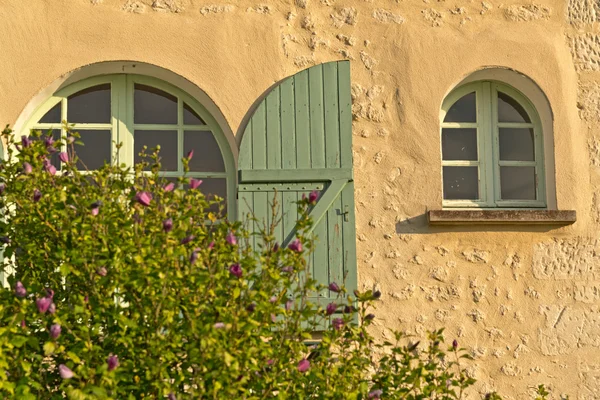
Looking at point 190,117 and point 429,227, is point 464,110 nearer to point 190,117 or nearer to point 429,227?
point 429,227

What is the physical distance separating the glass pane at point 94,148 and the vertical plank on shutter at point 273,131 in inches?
37.0

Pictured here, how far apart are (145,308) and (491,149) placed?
301 centimetres

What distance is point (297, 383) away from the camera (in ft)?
13.1

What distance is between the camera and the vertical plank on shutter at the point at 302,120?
5.76m

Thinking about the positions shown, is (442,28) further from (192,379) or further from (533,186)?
(192,379)

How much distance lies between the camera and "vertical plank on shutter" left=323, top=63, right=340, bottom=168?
19.0 ft

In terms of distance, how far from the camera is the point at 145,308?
152 inches

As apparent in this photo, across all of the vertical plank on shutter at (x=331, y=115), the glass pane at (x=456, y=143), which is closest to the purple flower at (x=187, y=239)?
the vertical plank on shutter at (x=331, y=115)

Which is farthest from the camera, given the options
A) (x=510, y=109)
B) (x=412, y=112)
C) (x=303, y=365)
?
(x=510, y=109)

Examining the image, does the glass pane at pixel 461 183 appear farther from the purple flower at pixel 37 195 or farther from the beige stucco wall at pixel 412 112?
the purple flower at pixel 37 195

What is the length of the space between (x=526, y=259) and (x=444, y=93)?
1.06 metres

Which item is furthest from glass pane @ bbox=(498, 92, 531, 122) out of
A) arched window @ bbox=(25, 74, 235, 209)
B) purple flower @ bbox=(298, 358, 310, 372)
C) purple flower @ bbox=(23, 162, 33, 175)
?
purple flower @ bbox=(23, 162, 33, 175)

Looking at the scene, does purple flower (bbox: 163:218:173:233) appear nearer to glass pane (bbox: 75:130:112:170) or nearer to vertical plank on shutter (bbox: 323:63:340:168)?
vertical plank on shutter (bbox: 323:63:340:168)

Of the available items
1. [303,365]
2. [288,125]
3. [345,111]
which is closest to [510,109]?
[345,111]
